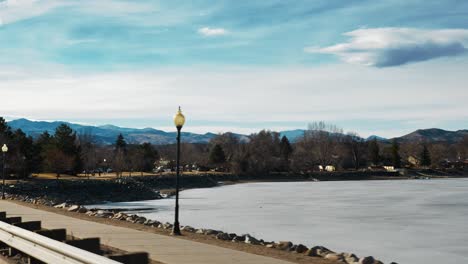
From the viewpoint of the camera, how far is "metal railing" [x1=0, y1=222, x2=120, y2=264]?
305 inches

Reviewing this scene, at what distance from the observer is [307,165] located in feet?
531

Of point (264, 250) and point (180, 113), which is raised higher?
point (180, 113)

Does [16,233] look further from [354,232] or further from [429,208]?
[429,208]

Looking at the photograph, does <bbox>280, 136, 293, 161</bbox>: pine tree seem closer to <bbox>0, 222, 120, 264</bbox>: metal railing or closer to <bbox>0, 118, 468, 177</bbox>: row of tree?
<bbox>0, 118, 468, 177</bbox>: row of tree

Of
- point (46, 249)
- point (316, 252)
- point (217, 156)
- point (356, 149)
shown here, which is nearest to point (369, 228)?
point (316, 252)

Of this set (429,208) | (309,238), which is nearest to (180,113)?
(309,238)

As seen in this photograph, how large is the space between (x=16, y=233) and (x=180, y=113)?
24.2 feet

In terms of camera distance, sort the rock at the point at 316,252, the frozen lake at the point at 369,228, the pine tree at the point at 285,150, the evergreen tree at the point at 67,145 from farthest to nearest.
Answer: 1. the pine tree at the point at 285,150
2. the evergreen tree at the point at 67,145
3. the frozen lake at the point at 369,228
4. the rock at the point at 316,252

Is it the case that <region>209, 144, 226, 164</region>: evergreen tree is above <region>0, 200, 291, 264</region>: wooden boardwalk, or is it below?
above

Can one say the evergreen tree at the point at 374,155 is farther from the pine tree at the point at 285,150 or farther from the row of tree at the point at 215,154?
the pine tree at the point at 285,150

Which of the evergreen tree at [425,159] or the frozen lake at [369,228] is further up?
the evergreen tree at [425,159]

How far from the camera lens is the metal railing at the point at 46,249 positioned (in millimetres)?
7741

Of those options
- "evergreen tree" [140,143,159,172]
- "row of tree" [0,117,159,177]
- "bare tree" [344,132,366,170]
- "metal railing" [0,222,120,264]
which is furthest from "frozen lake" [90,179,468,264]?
"bare tree" [344,132,366,170]

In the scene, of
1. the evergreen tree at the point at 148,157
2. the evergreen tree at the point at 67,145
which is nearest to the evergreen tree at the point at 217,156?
the evergreen tree at the point at 148,157
